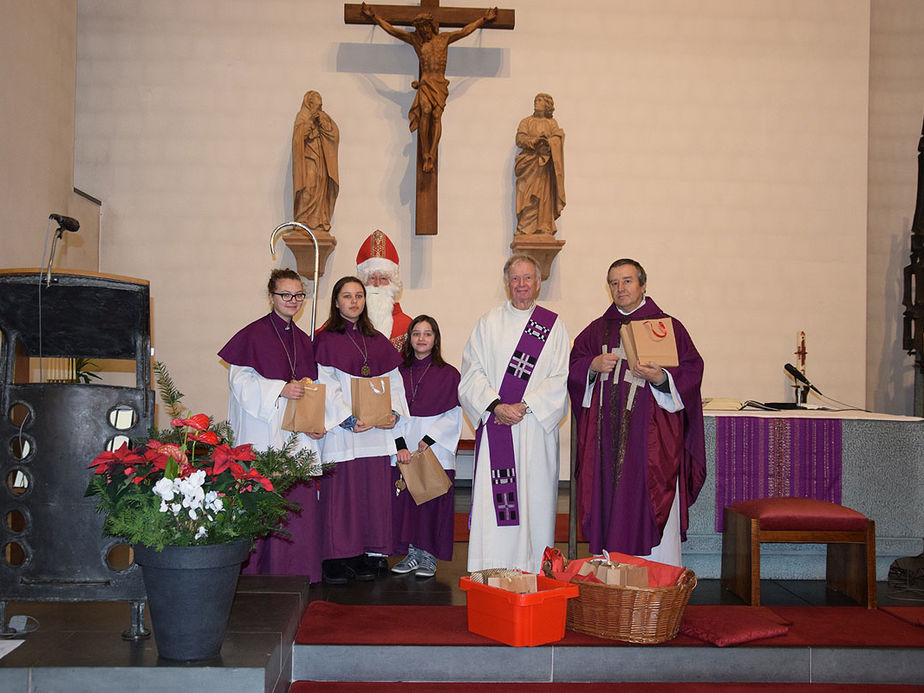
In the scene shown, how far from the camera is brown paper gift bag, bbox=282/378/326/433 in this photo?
4.25m

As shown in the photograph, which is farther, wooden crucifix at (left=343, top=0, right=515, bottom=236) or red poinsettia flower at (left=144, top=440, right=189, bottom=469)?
wooden crucifix at (left=343, top=0, right=515, bottom=236)

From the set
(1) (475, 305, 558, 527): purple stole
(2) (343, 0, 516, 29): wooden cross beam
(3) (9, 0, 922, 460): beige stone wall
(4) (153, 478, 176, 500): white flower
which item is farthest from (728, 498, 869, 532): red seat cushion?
(2) (343, 0, 516, 29): wooden cross beam

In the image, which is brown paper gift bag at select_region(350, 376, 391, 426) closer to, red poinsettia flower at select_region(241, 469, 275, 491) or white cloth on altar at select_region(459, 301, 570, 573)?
white cloth on altar at select_region(459, 301, 570, 573)

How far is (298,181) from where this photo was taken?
287 inches

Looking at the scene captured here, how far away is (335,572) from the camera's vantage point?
15.3 ft

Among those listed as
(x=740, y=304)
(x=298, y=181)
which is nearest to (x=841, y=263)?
(x=740, y=304)

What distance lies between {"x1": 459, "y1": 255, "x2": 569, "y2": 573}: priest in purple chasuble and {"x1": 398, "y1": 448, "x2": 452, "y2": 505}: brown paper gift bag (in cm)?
19

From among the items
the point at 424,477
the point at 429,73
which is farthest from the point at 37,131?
the point at 424,477

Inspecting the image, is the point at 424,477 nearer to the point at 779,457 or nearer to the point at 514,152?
the point at 779,457

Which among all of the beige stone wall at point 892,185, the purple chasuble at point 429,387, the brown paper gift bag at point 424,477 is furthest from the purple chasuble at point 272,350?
the beige stone wall at point 892,185

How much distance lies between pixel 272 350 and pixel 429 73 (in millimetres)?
3852

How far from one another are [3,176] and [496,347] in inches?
143

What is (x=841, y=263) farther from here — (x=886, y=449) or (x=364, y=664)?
(x=364, y=664)

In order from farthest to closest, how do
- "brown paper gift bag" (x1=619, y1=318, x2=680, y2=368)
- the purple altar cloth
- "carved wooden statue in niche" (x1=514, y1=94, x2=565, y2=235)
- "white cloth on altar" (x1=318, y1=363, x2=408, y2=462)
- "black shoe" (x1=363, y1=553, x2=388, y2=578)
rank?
"carved wooden statue in niche" (x1=514, y1=94, x2=565, y2=235) → the purple altar cloth → "black shoe" (x1=363, y1=553, x2=388, y2=578) → "white cloth on altar" (x1=318, y1=363, x2=408, y2=462) → "brown paper gift bag" (x1=619, y1=318, x2=680, y2=368)
